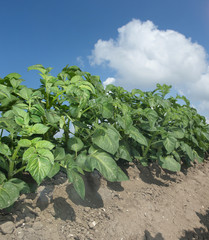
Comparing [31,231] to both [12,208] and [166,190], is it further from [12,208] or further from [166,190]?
[166,190]

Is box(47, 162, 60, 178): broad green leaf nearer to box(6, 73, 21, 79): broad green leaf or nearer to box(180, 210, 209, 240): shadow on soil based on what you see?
box(6, 73, 21, 79): broad green leaf

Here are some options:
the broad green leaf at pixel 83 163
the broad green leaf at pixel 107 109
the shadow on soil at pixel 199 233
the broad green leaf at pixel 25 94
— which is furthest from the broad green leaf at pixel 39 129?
the shadow on soil at pixel 199 233

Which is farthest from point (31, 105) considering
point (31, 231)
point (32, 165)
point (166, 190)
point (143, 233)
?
point (166, 190)

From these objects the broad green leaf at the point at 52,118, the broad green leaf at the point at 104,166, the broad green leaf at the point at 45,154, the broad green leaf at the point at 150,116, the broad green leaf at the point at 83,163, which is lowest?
the broad green leaf at the point at 45,154

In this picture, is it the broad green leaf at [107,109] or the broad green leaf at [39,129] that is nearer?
the broad green leaf at [39,129]

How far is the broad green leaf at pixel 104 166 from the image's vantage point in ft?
6.55

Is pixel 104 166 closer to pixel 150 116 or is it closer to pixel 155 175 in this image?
pixel 150 116

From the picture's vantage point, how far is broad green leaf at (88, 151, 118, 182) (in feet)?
6.55

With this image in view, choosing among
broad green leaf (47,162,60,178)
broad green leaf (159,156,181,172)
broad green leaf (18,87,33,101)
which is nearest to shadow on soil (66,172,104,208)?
broad green leaf (47,162,60,178)

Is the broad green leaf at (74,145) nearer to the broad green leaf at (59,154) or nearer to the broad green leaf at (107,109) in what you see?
the broad green leaf at (59,154)

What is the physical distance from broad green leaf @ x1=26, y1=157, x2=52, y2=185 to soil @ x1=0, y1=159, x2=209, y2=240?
2.15 ft

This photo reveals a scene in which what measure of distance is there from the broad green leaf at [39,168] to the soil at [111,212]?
2.15 feet

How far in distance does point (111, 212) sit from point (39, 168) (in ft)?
3.85

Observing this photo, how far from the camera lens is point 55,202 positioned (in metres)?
2.23
